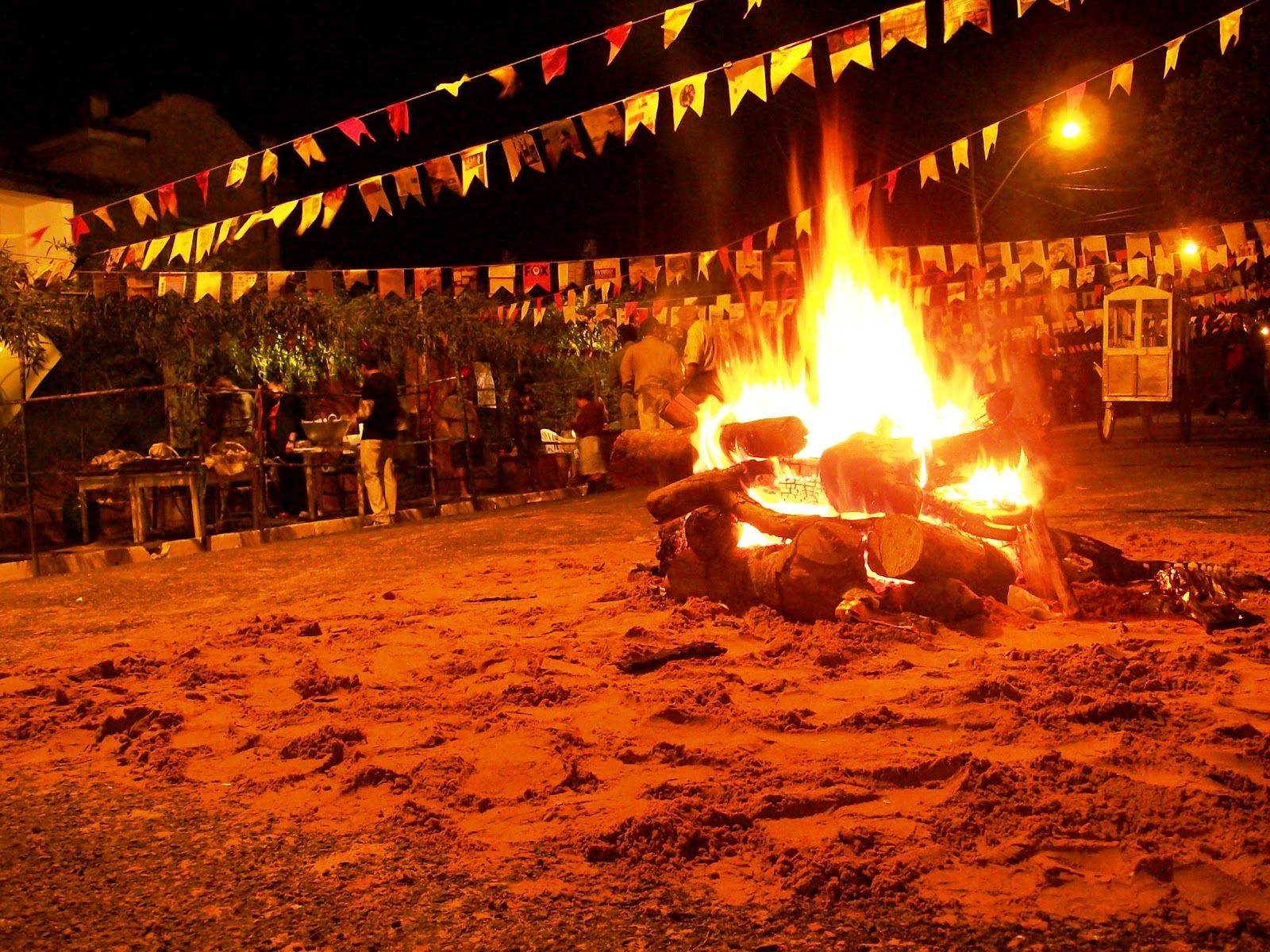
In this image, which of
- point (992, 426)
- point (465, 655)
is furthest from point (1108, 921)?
point (992, 426)

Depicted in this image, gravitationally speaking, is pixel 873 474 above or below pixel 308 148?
below

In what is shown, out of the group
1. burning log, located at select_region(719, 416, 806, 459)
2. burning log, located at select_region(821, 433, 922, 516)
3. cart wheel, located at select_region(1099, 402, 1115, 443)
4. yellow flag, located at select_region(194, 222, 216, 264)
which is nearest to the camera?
burning log, located at select_region(821, 433, 922, 516)

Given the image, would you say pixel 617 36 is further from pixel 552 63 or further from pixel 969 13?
pixel 969 13

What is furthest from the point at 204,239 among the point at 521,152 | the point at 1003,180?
the point at 1003,180

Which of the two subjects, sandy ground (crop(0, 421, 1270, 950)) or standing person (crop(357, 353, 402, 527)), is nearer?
sandy ground (crop(0, 421, 1270, 950))

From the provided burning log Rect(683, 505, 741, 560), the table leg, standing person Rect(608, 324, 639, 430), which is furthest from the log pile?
standing person Rect(608, 324, 639, 430)

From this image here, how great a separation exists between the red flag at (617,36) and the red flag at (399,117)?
2.06 meters

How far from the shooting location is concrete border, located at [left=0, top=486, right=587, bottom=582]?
32.0ft

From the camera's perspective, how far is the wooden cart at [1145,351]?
1822 centimetres

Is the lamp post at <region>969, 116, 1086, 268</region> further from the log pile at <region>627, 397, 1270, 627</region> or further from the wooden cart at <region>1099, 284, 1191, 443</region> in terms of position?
the log pile at <region>627, 397, 1270, 627</region>

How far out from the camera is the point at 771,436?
604 cm

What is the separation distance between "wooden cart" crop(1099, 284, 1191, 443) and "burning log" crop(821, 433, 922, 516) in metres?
14.8

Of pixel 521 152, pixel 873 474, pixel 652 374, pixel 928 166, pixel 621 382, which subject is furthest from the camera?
pixel 621 382

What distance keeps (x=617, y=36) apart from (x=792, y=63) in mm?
1482
